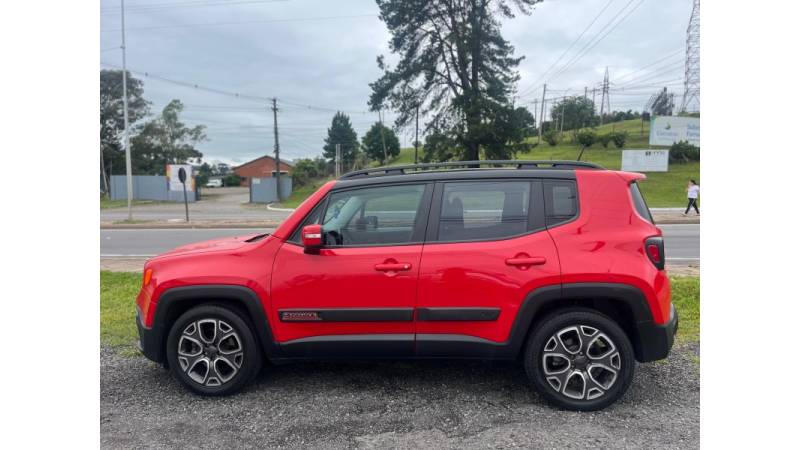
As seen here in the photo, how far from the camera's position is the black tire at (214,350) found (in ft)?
12.1

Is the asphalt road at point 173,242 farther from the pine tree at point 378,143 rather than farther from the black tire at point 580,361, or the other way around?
the pine tree at point 378,143

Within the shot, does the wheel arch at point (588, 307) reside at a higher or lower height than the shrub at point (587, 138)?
lower

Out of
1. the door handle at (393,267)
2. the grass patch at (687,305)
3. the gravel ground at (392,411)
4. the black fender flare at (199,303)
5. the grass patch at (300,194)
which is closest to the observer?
the gravel ground at (392,411)

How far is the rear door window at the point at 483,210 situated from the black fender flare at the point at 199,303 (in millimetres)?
1447

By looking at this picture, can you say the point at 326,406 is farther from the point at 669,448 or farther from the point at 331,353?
the point at 669,448

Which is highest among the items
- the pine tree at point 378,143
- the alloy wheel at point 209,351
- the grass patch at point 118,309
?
the pine tree at point 378,143

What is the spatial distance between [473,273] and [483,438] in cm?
106

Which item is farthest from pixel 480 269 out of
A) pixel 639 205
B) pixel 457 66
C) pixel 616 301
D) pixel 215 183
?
pixel 215 183

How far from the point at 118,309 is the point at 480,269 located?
5.01 meters

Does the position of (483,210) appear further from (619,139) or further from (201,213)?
(619,139)

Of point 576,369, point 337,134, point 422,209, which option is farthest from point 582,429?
point 337,134

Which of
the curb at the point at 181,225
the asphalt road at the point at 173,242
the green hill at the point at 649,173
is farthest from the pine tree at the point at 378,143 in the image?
the asphalt road at the point at 173,242

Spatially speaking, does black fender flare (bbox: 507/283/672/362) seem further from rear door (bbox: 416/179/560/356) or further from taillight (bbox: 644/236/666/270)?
taillight (bbox: 644/236/666/270)

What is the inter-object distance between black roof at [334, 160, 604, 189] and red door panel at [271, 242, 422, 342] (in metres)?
0.58
